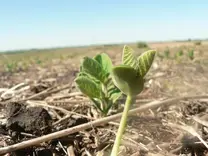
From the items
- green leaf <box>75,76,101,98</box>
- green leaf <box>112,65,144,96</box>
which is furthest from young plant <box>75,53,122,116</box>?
green leaf <box>112,65,144,96</box>

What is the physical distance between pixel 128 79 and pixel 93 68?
74 centimetres

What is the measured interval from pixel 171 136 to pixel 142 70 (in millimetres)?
589

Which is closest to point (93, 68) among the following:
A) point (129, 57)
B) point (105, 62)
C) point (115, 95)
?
point (105, 62)

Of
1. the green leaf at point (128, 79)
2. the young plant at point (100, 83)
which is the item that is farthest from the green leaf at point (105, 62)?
the green leaf at point (128, 79)

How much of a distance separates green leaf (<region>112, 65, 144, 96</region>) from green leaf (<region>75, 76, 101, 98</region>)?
1.88 feet

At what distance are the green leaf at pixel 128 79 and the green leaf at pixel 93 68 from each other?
0.64m

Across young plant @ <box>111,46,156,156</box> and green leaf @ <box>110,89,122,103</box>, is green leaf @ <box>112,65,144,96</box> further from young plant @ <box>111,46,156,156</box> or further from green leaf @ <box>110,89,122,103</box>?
green leaf @ <box>110,89,122,103</box>

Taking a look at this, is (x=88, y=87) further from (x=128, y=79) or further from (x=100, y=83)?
→ (x=128, y=79)

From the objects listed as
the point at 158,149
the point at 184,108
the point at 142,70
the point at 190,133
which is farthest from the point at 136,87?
the point at 184,108

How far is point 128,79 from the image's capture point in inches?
55.4

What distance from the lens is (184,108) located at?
2322 millimetres

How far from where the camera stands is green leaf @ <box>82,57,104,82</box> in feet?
6.81

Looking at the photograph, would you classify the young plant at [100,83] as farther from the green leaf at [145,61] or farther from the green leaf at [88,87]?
the green leaf at [145,61]

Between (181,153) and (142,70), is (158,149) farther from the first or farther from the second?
(142,70)
